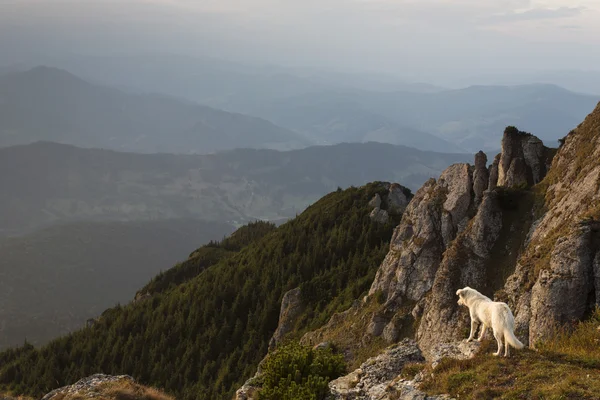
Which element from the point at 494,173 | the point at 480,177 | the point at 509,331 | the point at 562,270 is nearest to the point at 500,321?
the point at 509,331

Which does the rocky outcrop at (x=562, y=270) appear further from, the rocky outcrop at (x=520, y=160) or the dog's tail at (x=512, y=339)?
the rocky outcrop at (x=520, y=160)

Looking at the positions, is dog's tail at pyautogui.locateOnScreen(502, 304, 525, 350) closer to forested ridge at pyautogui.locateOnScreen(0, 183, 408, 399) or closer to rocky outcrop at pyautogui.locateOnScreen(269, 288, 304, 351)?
forested ridge at pyautogui.locateOnScreen(0, 183, 408, 399)

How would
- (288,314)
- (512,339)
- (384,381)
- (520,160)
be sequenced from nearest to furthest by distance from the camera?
(512,339), (384,381), (520,160), (288,314)

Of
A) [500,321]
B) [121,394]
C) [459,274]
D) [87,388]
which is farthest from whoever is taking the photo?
[459,274]

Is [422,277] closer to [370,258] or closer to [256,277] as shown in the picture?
[370,258]

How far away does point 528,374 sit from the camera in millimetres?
A: 12266

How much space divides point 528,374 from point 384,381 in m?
5.48

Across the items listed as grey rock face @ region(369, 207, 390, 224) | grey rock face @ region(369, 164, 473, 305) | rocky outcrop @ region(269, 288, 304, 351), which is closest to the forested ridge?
rocky outcrop @ region(269, 288, 304, 351)

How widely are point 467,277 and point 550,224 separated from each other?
6.08 meters

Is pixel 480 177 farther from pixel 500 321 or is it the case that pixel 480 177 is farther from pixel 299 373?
pixel 299 373

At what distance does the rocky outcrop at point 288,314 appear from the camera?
5741 centimetres

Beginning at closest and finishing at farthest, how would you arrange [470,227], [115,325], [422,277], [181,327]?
[470,227] < [422,277] < [181,327] < [115,325]

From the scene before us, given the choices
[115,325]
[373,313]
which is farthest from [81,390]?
[115,325]

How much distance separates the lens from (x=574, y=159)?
3011 cm
